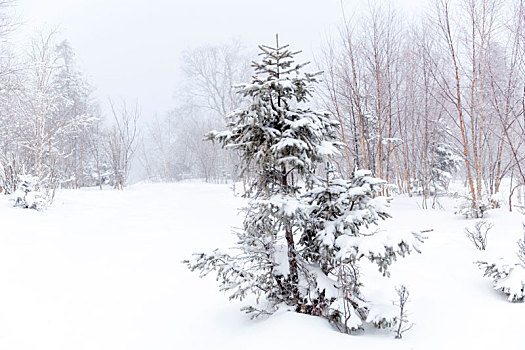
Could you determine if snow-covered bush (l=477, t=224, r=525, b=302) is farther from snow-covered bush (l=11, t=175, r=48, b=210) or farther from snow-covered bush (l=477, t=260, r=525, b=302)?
snow-covered bush (l=11, t=175, r=48, b=210)

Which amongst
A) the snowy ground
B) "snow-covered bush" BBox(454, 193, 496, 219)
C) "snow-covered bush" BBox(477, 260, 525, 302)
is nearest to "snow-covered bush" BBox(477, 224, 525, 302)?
"snow-covered bush" BBox(477, 260, 525, 302)

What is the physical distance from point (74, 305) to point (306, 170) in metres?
3.35

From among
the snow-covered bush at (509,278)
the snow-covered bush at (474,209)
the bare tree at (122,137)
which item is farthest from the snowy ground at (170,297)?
the bare tree at (122,137)

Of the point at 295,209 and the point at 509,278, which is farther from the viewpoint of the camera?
the point at 509,278

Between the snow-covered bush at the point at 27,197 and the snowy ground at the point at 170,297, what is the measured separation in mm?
310

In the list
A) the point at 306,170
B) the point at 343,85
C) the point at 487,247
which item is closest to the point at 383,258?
the point at 306,170

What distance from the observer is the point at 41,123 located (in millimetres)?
11617

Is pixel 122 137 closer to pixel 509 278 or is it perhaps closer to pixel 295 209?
pixel 295 209

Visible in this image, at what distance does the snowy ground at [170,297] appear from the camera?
290 cm

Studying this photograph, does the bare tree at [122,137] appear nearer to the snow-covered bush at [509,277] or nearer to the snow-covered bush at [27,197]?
the snow-covered bush at [27,197]

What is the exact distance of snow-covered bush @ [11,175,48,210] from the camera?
7.66 m

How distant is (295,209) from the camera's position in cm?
286

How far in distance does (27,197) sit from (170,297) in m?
5.70

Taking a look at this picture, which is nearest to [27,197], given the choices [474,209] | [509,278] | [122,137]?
[509,278]
